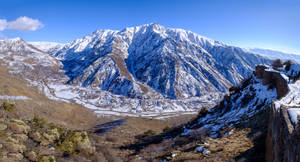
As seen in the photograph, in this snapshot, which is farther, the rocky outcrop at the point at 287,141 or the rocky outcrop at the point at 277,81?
the rocky outcrop at the point at 277,81

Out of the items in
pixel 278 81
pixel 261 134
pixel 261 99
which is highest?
pixel 278 81

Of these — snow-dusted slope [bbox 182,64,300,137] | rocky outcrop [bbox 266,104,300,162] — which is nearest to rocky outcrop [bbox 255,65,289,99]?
snow-dusted slope [bbox 182,64,300,137]

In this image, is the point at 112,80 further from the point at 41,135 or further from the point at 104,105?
the point at 41,135

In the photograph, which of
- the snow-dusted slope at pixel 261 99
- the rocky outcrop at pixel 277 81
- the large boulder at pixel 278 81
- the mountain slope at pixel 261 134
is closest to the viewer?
the mountain slope at pixel 261 134

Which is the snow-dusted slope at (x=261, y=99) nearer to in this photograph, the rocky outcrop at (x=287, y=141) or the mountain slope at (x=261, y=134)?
the mountain slope at (x=261, y=134)

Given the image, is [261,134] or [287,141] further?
[261,134]

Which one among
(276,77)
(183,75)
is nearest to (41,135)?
(276,77)

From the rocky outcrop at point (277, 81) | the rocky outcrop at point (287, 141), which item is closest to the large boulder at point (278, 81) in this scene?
the rocky outcrop at point (277, 81)

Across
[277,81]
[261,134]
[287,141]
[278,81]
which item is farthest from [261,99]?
[287,141]

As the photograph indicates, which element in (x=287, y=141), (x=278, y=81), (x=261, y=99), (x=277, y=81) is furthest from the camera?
(x=261, y=99)

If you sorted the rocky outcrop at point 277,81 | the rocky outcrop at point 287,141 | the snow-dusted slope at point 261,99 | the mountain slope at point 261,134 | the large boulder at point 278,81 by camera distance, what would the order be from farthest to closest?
1. the rocky outcrop at point 277,81
2. the large boulder at point 278,81
3. the snow-dusted slope at point 261,99
4. the mountain slope at point 261,134
5. the rocky outcrop at point 287,141

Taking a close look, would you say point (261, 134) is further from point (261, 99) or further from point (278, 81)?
point (261, 99)

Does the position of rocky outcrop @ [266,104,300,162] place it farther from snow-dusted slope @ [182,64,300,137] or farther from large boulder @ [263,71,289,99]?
large boulder @ [263,71,289,99]
